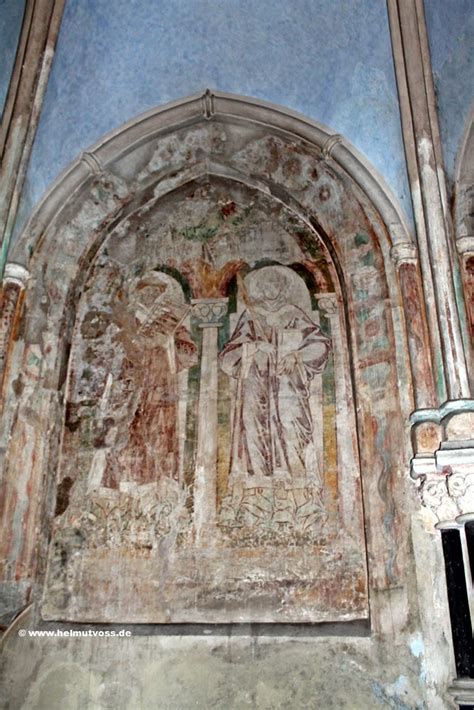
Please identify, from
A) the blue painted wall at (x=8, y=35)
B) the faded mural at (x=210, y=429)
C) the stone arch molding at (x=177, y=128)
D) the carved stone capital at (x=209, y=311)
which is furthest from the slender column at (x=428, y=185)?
the blue painted wall at (x=8, y=35)

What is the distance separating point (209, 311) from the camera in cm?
721

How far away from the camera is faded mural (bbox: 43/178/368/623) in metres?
6.02

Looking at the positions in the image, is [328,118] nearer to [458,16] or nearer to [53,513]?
[458,16]

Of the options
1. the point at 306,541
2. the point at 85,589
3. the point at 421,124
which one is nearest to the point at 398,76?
the point at 421,124

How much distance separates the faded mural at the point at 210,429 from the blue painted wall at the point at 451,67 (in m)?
1.58

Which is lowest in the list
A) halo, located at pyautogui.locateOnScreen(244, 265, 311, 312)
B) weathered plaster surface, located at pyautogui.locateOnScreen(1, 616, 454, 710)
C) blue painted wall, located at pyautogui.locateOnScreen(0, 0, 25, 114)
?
weathered plaster surface, located at pyautogui.locateOnScreen(1, 616, 454, 710)

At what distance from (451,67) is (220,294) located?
2888mm

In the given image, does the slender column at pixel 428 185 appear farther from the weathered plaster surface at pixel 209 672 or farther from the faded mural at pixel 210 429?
the weathered plaster surface at pixel 209 672

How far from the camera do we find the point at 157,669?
570 centimetres

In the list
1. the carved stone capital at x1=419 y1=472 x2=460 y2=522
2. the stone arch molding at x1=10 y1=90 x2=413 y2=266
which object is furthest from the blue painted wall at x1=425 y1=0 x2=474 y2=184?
the carved stone capital at x1=419 y1=472 x2=460 y2=522

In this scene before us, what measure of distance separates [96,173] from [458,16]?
3.55 metres

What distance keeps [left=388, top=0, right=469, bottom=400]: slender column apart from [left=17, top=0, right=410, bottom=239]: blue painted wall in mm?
157

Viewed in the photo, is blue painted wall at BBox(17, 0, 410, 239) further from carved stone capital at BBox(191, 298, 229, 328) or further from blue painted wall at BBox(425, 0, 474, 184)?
carved stone capital at BBox(191, 298, 229, 328)

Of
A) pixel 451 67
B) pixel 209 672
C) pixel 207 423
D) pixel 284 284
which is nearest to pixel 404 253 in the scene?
pixel 284 284
